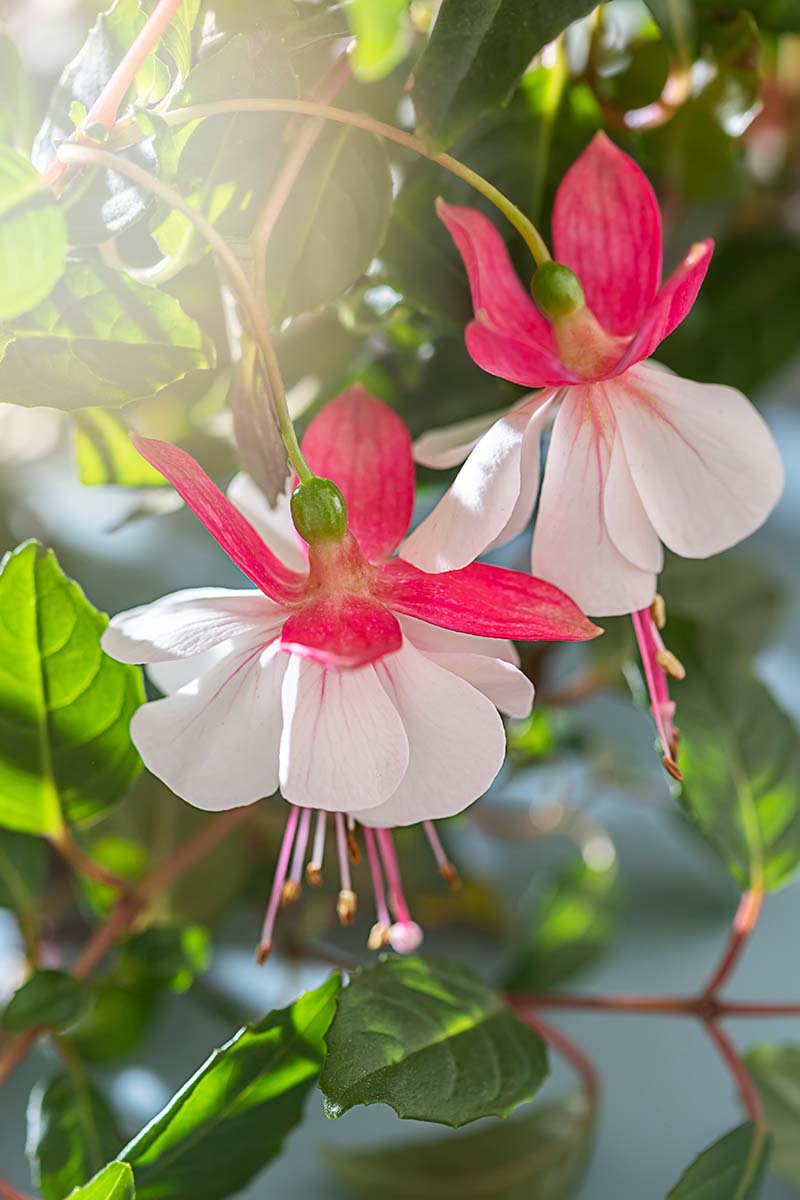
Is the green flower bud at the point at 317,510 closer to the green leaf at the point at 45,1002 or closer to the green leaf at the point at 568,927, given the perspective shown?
the green leaf at the point at 45,1002

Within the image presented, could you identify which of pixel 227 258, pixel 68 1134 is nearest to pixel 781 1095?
pixel 68 1134

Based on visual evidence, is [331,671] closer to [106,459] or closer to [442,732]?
[442,732]

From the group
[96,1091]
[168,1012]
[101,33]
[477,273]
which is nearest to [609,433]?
[477,273]

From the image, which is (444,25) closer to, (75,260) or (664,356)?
(75,260)

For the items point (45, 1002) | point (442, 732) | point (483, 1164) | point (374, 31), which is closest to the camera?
point (374, 31)

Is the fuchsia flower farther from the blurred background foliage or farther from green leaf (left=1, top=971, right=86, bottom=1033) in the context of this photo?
green leaf (left=1, top=971, right=86, bottom=1033)

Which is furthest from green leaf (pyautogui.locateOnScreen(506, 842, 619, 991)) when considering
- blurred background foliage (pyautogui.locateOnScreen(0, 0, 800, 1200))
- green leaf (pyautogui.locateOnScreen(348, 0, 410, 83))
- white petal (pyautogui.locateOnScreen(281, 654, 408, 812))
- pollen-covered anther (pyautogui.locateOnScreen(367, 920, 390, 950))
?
green leaf (pyautogui.locateOnScreen(348, 0, 410, 83))
